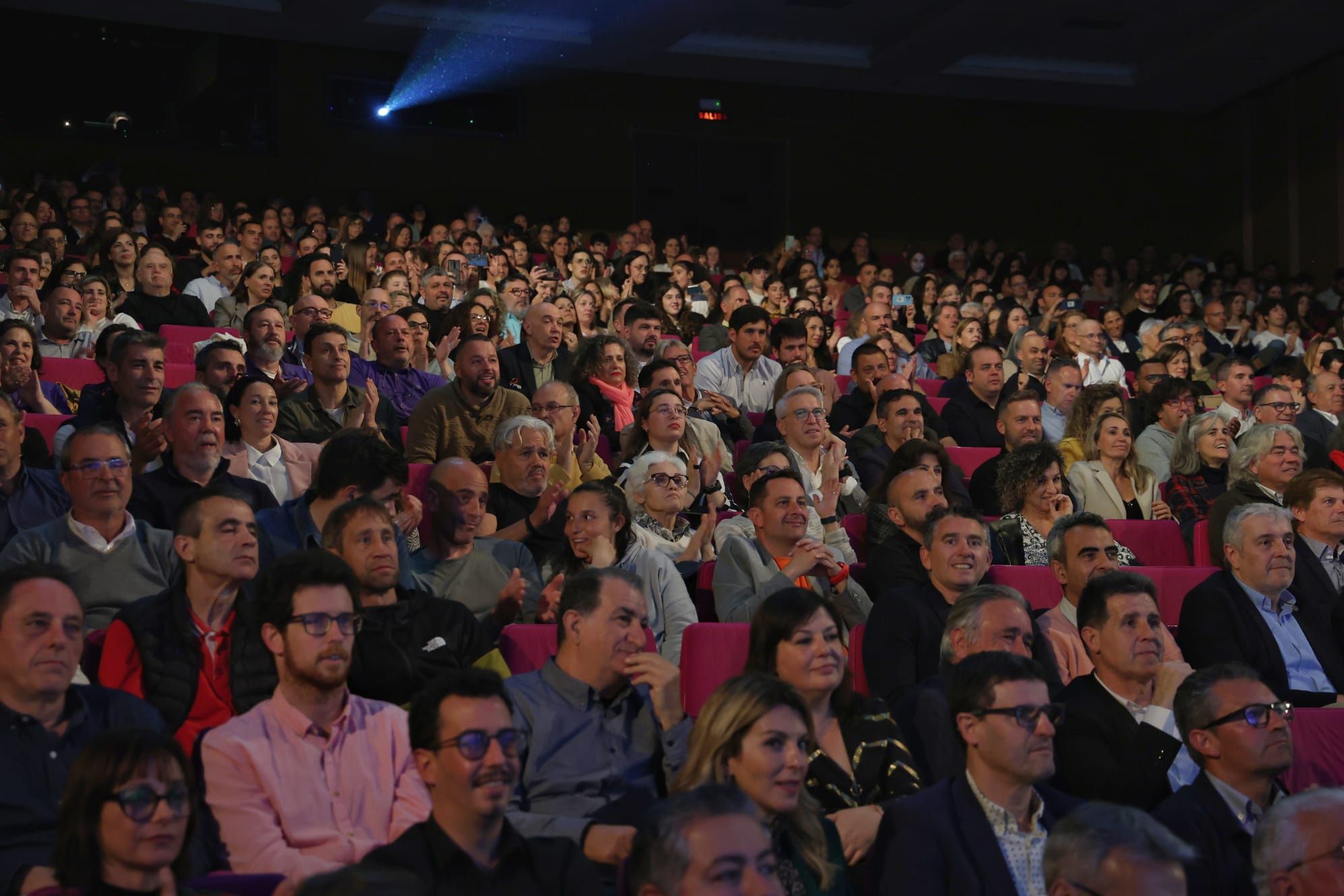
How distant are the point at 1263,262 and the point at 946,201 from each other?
8.01 feet

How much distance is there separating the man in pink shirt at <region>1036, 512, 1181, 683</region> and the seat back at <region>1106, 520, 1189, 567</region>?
0.66 metres

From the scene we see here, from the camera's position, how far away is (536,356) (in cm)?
508

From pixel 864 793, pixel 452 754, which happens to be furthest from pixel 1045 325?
pixel 452 754

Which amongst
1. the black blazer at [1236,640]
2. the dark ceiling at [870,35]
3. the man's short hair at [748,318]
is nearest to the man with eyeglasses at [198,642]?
the black blazer at [1236,640]

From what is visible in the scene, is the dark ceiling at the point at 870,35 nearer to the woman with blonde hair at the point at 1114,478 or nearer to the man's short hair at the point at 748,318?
the man's short hair at the point at 748,318

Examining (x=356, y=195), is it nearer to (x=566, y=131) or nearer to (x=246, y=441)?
(x=566, y=131)

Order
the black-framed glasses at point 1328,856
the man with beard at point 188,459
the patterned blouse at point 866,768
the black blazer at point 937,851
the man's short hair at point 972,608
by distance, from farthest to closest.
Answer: the man with beard at point 188,459 → the man's short hair at point 972,608 → the patterned blouse at point 866,768 → the black blazer at point 937,851 → the black-framed glasses at point 1328,856

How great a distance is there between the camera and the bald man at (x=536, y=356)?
5.02 metres

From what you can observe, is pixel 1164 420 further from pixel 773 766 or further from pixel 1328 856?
pixel 773 766

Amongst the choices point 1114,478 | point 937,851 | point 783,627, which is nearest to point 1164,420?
point 1114,478

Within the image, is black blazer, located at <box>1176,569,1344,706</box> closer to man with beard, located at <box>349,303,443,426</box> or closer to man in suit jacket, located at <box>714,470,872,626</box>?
man in suit jacket, located at <box>714,470,872,626</box>

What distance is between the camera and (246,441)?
365 cm

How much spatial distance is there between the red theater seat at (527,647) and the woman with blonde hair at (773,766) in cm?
70

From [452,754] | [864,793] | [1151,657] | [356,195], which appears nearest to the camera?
[452,754]
